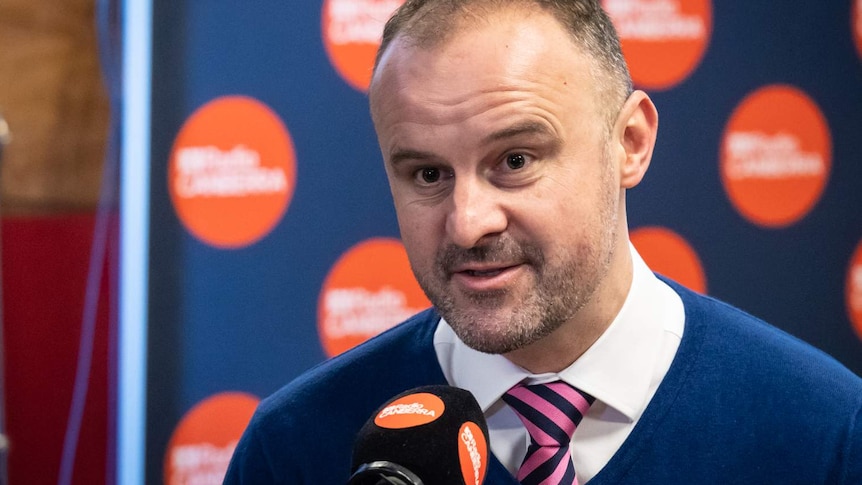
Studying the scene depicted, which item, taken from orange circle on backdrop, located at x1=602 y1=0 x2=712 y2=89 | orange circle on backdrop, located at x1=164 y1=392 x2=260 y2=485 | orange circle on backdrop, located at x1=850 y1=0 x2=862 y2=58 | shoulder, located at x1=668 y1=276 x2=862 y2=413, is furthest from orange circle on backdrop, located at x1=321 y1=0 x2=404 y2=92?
orange circle on backdrop, located at x1=850 y1=0 x2=862 y2=58

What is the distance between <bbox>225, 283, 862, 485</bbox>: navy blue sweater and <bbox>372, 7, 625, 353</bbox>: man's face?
7.7 inches

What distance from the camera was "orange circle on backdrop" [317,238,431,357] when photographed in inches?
93.0

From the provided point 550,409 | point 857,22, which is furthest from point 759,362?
point 857,22

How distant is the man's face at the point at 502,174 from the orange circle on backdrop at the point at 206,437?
1104mm

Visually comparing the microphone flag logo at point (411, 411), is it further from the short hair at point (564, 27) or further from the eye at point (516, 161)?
the short hair at point (564, 27)

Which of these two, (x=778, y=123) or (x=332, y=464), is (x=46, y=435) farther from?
(x=778, y=123)

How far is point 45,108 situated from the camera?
2.39 meters

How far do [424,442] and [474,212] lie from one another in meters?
0.39

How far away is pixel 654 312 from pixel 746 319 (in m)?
0.16

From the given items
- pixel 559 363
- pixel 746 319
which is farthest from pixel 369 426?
pixel 746 319

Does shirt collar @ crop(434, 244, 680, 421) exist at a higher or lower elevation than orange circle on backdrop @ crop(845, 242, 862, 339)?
higher

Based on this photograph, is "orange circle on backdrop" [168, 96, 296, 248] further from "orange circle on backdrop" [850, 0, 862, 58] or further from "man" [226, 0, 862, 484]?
"orange circle on backdrop" [850, 0, 862, 58]

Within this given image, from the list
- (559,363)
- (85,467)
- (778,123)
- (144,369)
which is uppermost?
(778,123)

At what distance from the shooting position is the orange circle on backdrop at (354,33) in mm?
2328
